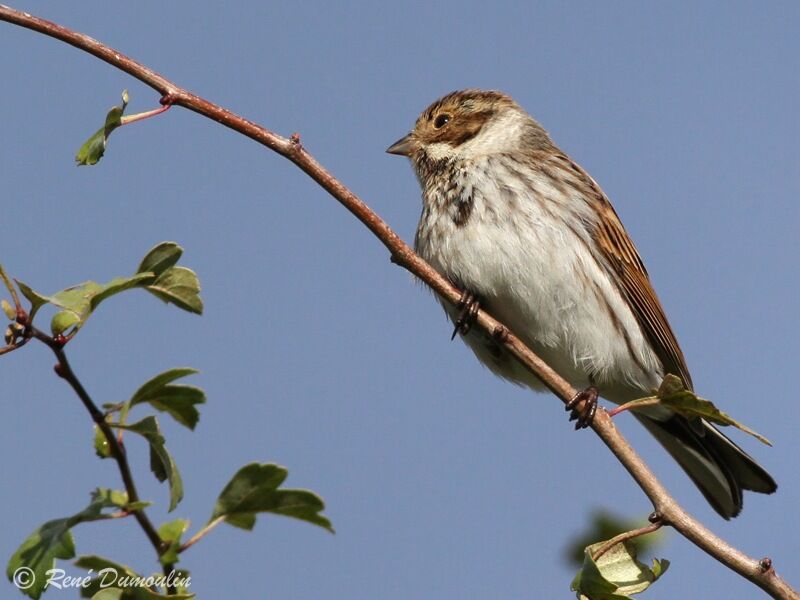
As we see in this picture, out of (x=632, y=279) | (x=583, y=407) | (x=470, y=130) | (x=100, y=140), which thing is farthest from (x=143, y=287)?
(x=470, y=130)

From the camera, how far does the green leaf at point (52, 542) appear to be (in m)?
1.92

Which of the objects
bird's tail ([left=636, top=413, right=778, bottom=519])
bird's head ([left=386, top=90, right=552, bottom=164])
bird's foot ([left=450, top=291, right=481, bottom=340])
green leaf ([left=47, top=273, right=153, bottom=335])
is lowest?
bird's tail ([left=636, top=413, right=778, bottom=519])

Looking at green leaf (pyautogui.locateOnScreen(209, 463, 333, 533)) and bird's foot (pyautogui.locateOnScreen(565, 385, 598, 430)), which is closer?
green leaf (pyautogui.locateOnScreen(209, 463, 333, 533))

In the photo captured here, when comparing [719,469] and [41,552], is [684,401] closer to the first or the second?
[41,552]

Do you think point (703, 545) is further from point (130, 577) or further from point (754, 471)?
point (754, 471)

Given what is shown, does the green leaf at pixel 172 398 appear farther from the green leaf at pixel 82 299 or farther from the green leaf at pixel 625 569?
the green leaf at pixel 625 569

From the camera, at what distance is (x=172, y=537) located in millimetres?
1976

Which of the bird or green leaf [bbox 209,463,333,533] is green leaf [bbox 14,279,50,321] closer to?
green leaf [bbox 209,463,333,533]

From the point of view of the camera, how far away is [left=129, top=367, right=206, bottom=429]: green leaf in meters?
2.08

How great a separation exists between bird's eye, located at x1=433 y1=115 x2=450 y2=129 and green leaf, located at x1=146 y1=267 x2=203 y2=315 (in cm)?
375

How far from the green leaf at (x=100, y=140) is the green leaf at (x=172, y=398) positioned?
2.79 feet

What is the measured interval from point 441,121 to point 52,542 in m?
4.29

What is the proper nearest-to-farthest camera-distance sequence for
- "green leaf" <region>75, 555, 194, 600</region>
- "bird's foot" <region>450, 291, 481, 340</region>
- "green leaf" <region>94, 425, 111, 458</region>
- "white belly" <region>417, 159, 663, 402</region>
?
1. "green leaf" <region>75, 555, 194, 600</region>
2. "green leaf" <region>94, 425, 111, 458</region>
3. "bird's foot" <region>450, 291, 481, 340</region>
4. "white belly" <region>417, 159, 663, 402</region>

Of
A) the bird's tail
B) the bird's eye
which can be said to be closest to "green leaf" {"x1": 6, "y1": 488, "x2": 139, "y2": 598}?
the bird's tail
